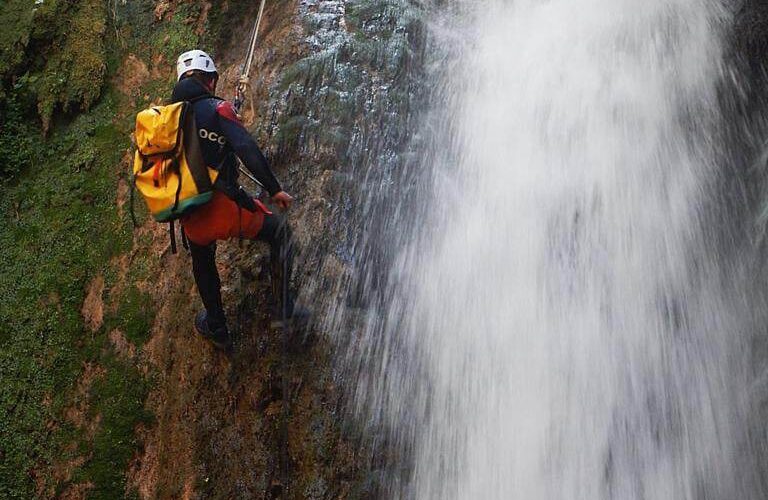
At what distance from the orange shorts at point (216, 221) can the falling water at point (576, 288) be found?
50.3 inches

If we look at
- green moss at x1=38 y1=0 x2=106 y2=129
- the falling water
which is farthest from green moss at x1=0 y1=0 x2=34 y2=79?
the falling water

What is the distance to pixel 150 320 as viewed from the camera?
232 inches

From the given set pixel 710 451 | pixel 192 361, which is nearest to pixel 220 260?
pixel 192 361

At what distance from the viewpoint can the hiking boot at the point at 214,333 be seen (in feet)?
16.3

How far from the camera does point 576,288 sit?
4797mm

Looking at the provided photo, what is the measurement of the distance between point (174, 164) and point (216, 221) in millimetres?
475

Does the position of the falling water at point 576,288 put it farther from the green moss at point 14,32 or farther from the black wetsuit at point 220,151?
the green moss at point 14,32

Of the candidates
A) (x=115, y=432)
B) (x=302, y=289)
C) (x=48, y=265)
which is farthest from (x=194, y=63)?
(x=48, y=265)

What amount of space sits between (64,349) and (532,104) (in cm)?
519

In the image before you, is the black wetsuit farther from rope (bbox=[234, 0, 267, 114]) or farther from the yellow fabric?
rope (bbox=[234, 0, 267, 114])

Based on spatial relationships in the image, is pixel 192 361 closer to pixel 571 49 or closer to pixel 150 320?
pixel 150 320

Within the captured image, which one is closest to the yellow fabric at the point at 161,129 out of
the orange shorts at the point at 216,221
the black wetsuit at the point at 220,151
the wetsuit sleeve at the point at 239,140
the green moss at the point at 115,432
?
the black wetsuit at the point at 220,151

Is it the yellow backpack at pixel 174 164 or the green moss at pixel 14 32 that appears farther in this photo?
the green moss at pixel 14 32

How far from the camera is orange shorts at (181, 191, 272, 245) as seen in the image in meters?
4.28
